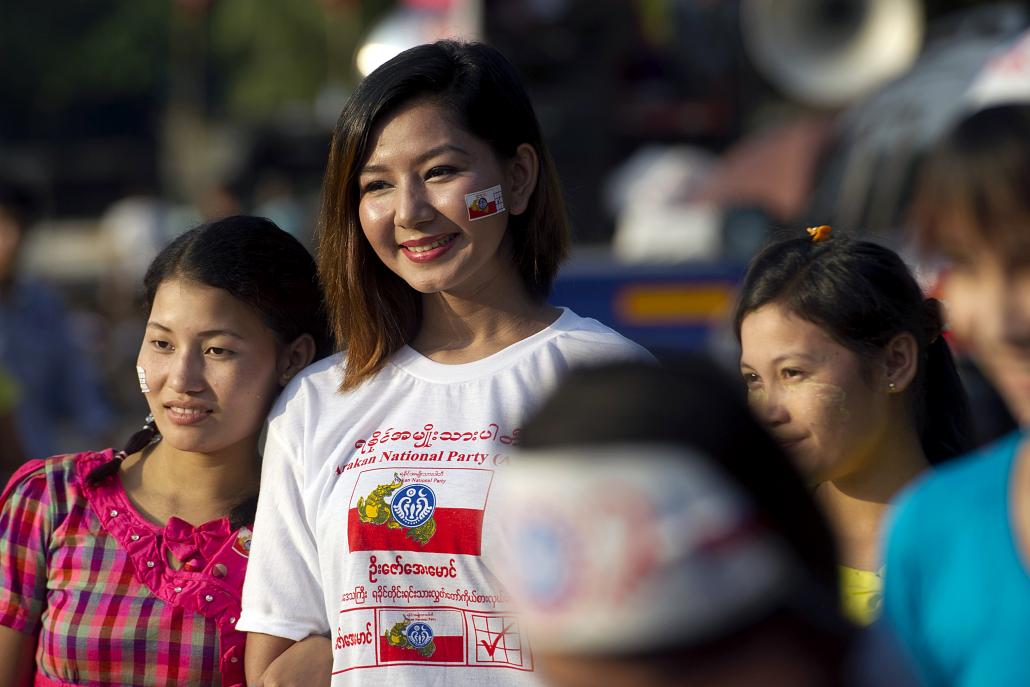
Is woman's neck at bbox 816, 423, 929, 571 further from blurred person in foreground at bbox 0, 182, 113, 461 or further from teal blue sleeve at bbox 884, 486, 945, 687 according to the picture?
blurred person in foreground at bbox 0, 182, 113, 461

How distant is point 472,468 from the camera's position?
2.35 metres

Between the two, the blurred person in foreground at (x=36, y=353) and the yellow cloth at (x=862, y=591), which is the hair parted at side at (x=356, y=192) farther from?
the blurred person in foreground at (x=36, y=353)

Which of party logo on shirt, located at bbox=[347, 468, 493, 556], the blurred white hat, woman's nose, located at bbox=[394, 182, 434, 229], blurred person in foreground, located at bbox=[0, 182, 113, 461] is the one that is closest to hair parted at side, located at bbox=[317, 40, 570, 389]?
woman's nose, located at bbox=[394, 182, 434, 229]

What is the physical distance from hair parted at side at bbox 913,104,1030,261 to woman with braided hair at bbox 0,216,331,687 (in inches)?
58.0

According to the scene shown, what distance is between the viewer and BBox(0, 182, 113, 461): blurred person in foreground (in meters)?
5.73

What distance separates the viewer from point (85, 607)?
2621 mm

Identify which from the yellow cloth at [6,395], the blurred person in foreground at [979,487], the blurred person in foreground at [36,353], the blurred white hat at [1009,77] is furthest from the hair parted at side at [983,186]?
the blurred white hat at [1009,77]

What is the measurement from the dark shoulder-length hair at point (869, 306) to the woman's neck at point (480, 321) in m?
0.37

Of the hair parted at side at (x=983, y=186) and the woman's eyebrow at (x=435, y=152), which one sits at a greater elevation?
the woman's eyebrow at (x=435, y=152)

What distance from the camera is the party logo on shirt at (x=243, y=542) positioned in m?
2.69

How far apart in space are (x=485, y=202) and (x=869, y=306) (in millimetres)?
660

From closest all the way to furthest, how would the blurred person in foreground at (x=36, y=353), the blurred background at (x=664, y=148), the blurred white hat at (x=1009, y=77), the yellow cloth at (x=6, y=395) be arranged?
the yellow cloth at (x=6, y=395) < the blurred person in foreground at (x=36, y=353) < the blurred white hat at (x=1009, y=77) < the blurred background at (x=664, y=148)

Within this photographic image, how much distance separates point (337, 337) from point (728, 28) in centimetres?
1343

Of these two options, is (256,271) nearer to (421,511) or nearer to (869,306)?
(421,511)
